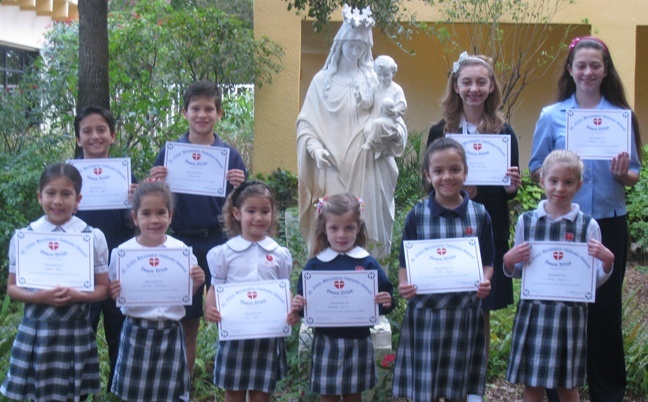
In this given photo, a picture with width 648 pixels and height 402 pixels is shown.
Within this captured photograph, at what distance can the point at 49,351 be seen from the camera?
405 cm

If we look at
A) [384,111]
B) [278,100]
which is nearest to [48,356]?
[384,111]

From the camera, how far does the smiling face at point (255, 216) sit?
408cm

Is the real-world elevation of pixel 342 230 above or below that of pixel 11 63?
below

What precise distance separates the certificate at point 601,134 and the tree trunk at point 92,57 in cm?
387

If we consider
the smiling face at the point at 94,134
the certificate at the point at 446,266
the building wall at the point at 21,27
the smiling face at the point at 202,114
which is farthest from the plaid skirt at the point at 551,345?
the building wall at the point at 21,27

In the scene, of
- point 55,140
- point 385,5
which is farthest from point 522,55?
point 55,140

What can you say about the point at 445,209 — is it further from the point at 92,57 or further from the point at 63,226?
the point at 92,57

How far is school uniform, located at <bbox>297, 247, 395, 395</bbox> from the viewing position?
3971mm

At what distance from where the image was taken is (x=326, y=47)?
42.7 ft

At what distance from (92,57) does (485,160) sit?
12.0 ft

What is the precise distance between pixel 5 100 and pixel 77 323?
17.2 ft

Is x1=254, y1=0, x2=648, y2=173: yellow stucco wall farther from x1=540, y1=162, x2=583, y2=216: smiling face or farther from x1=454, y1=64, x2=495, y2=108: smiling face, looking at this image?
x1=540, y1=162, x2=583, y2=216: smiling face

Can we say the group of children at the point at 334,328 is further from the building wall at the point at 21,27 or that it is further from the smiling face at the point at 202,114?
the building wall at the point at 21,27

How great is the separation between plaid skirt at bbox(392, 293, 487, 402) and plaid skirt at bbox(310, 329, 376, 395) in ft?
0.65
